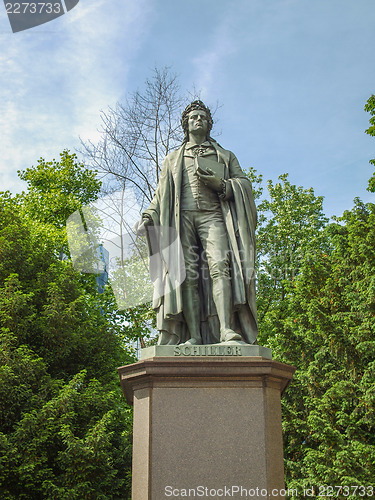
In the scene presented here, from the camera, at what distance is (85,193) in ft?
80.3

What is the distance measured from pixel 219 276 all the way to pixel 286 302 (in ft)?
50.1

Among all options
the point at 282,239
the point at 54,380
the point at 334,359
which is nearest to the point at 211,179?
the point at 54,380

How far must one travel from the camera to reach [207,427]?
18.7ft

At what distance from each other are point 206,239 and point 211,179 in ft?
2.54

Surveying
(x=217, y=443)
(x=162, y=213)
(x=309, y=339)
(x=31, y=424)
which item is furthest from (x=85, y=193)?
(x=217, y=443)

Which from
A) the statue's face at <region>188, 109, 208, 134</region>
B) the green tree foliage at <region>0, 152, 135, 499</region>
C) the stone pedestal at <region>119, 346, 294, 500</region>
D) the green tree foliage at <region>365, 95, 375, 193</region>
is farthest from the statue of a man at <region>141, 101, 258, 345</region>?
the green tree foliage at <region>365, 95, 375, 193</region>

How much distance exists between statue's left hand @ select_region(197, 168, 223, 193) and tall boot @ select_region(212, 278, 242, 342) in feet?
4.11

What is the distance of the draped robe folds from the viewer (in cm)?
677

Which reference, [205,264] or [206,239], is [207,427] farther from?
[206,239]

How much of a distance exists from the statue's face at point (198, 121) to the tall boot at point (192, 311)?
7.38ft

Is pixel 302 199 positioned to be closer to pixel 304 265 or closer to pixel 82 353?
pixel 304 265

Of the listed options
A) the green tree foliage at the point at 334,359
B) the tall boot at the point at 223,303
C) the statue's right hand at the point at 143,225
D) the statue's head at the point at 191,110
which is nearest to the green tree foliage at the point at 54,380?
the green tree foliage at the point at 334,359

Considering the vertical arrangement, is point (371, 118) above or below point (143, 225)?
above

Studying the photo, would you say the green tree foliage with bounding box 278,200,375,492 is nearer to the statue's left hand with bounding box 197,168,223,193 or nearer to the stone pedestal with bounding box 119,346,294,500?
the stone pedestal with bounding box 119,346,294,500
